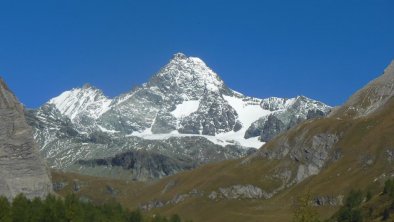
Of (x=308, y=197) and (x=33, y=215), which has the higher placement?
(x=33, y=215)

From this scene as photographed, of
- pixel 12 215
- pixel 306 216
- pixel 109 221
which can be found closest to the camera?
pixel 306 216

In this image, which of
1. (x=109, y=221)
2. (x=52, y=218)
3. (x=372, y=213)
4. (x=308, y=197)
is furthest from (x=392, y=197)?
(x=308, y=197)

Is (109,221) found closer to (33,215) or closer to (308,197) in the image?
(33,215)

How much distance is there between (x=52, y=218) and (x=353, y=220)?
252ft

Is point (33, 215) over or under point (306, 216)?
over

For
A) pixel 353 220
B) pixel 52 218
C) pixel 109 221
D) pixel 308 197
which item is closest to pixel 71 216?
pixel 52 218

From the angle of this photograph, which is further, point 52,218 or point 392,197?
point 392,197

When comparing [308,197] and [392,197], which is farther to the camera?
[392,197]

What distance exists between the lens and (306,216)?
7981 cm

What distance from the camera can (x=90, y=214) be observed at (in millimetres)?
197625

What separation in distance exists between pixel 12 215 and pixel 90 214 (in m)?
33.6

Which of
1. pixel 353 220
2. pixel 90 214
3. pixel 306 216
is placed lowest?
pixel 306 216

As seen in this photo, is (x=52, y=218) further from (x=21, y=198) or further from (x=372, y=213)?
(x=372, y=213)

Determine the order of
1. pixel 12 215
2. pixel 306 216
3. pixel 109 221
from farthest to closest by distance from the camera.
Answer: pixel 109 221 → pixel 12 215 → pixel 306 216
